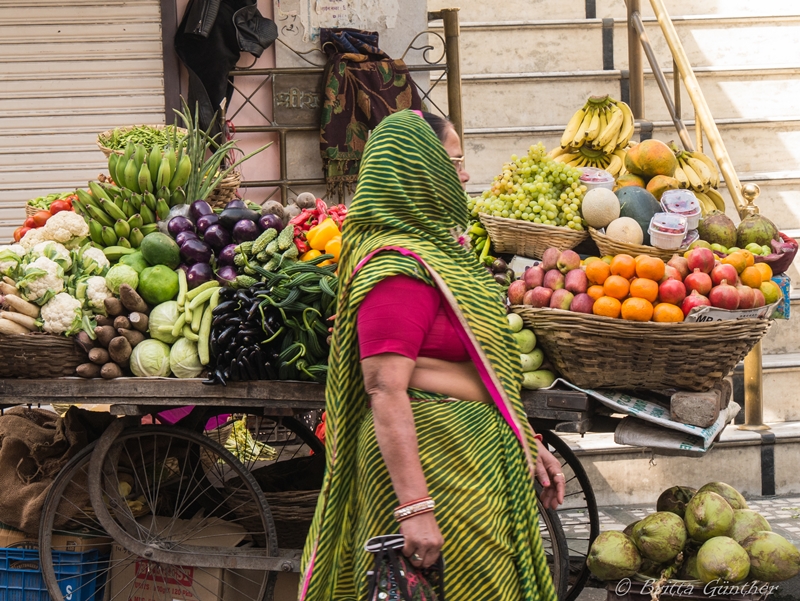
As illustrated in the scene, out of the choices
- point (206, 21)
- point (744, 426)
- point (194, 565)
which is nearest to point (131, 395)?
point (194, 565)

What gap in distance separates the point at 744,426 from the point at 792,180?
200 centimetres

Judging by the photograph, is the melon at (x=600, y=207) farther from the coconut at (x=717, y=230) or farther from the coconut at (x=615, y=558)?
the coconut at (x=615, y=558)

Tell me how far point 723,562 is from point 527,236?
155cm

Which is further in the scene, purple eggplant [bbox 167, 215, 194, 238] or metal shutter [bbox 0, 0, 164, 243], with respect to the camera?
metal shutter [bbox 0, 0, 164, 243]

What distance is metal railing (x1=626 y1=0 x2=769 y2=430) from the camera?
5145 millimetres

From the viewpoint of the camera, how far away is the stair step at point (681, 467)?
5203 millimetres

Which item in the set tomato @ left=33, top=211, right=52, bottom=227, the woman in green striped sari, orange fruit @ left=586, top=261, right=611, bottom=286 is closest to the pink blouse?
the woman in green striped sari

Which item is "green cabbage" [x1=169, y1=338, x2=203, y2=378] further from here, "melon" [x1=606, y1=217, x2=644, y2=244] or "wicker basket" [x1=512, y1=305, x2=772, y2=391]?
"melon" [x1=606, y1=217, x2=644, y2=244]

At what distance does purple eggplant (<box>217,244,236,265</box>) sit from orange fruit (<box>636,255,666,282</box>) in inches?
66.3

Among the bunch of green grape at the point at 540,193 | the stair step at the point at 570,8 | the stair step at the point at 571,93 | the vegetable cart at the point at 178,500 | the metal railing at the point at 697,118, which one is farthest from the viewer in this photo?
the stair step at the point at 570,8

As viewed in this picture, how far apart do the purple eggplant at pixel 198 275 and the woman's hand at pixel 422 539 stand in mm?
1993

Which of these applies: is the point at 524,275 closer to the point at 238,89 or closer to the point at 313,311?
the point at 313,311

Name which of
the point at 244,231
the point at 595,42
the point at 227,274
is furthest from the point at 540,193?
the point at 595,42

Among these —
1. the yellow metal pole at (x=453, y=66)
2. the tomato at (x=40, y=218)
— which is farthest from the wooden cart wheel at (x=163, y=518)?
the yellow metal pole at (x=453, y=66)
